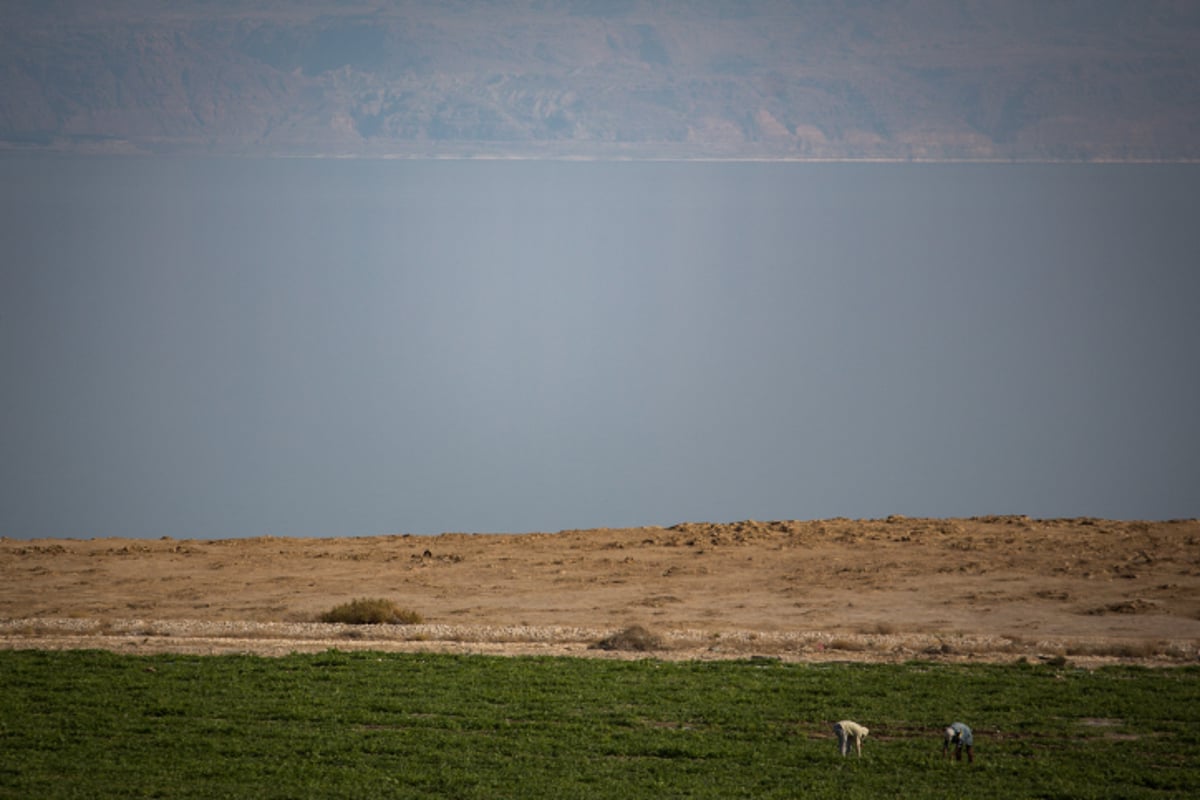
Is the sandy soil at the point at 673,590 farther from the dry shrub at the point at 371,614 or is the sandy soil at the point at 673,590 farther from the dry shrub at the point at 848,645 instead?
the dry shrub at the point at 371,614

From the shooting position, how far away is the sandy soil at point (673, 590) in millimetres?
21188

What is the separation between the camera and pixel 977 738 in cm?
1513

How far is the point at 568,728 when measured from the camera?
15.5 m

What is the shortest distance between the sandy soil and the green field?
1.92 meters

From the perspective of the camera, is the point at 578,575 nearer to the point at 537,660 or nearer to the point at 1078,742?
the point at 537,660

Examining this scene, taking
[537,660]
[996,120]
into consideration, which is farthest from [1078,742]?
[996,120]

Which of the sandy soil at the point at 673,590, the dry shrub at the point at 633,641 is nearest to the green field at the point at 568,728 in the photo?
the dry shrub at the point at 633,641

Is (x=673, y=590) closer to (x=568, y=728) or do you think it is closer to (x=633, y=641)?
(x=633, y=641)

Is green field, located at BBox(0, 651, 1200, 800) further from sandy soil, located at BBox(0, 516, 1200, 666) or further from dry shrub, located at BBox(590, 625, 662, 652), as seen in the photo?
sandy soil, located at BBox(0, 516, 1200, 666)

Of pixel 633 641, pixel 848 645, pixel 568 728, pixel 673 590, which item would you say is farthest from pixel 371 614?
pixel 568 728

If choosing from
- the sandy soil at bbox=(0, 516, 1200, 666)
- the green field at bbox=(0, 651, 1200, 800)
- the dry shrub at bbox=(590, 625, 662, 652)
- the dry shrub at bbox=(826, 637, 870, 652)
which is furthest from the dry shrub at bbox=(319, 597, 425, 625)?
the dry shrub at bbox=(826, 637, 870, 652)

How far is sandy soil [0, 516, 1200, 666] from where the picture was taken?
69.5ft

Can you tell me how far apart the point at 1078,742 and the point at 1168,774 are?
144 cm

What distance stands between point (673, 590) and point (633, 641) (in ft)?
20.1
